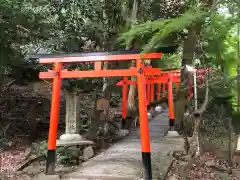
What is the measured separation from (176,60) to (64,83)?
1040cm

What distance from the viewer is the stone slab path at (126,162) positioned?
7.45 metres

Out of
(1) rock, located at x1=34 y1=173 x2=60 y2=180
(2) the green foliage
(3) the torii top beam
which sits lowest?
(1) rock, located at x1=34 y1=173 x2=60 y2=180

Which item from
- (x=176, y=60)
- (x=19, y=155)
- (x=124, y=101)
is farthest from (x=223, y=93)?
(x=176, y=60)

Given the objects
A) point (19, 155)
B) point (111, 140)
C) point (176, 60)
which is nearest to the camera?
point (19, 155)

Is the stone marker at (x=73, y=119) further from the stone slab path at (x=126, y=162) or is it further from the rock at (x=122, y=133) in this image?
the rock at (x=122, y=133)

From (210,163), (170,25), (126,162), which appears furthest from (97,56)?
(210,163)

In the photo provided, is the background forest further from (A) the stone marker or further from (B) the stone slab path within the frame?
(B) the stone slab path

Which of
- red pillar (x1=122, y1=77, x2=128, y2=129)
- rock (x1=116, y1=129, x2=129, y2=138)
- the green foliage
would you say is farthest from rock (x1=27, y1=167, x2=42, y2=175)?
red pillar (x1=122, y1=77, x2=128, y2=129)

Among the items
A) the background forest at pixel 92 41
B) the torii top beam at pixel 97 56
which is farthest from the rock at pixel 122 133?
the torii top beam at pixel 97 56

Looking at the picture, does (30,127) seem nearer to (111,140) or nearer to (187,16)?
(111,140)

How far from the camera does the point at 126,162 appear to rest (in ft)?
27.9

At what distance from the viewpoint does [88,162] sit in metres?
8.63

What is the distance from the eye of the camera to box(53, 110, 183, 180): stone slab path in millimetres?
7445

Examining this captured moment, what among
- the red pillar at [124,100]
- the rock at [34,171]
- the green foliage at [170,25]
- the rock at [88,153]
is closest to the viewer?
the green foliage at [170,25]
